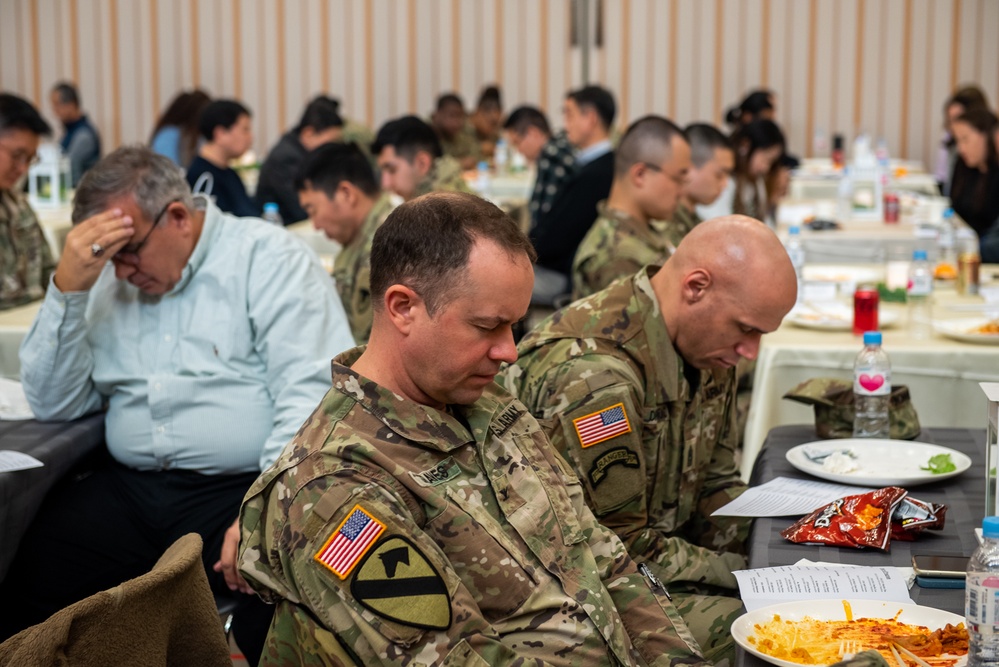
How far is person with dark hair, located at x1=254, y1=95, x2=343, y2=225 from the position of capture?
6.98 m

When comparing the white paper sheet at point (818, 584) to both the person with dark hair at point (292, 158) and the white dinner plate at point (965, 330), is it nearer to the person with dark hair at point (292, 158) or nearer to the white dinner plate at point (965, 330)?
the white dinner plate at point (965, 330)

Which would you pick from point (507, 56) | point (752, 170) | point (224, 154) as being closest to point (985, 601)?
point (752, 170)

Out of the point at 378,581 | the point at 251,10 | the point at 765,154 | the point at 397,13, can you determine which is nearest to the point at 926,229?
the point at 765,154

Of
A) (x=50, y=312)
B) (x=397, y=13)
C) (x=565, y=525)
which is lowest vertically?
(x=565, y=525)

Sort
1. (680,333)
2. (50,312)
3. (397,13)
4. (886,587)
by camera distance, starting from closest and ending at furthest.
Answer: (886,587)
(680,333)
(50,312)
(397,13)

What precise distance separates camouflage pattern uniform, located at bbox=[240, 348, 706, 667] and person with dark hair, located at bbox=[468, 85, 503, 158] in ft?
28.5

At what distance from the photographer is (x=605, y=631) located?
1.57 m

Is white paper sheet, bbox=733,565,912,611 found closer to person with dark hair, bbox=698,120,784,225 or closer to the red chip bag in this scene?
the red chip bag

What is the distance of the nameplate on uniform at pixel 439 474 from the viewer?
1.48 meters

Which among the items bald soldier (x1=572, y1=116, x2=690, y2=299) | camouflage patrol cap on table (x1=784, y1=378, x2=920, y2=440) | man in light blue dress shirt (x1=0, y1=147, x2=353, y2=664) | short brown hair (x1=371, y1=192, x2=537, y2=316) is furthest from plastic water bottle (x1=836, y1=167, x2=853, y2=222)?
short brown hair (x1=371, y1=192, x2=537, y2=316)

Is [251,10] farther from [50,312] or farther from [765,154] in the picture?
[50,312]

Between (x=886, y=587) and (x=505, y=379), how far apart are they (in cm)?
80

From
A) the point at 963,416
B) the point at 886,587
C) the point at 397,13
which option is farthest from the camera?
the point at 397,13

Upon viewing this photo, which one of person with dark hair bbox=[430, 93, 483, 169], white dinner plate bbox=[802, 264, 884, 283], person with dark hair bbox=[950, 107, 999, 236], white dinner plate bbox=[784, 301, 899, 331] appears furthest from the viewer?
person with dark hair bbox=[430, 93, 483, 169]
